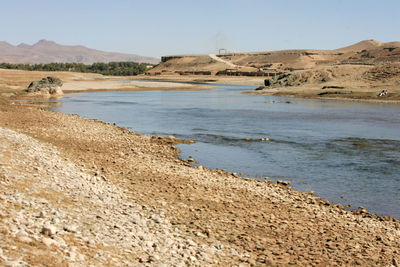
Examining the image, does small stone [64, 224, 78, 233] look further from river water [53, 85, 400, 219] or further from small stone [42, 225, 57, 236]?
river water [53, 85, 400, 219]

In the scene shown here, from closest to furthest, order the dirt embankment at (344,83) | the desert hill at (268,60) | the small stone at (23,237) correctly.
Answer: the small stone at (23,237), the dirt embankment at (344,83), the desert hill at (268,60)

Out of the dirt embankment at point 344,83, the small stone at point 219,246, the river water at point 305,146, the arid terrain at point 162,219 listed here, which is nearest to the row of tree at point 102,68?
the dirt embankment at point 344,83

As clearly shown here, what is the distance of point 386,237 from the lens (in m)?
9.36

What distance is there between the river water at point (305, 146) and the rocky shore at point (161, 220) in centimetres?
163

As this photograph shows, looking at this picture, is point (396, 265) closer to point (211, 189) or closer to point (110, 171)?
point (211, 189)

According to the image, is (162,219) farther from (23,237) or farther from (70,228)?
(23,237)

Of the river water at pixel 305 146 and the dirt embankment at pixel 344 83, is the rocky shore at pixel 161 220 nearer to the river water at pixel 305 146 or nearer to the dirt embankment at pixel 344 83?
the river water at pixel 305 146

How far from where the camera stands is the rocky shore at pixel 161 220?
6930mm

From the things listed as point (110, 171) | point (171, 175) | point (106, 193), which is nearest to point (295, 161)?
point (171, 175)

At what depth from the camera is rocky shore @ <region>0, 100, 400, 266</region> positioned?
693 centimetres

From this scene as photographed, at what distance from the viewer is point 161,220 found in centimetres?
913

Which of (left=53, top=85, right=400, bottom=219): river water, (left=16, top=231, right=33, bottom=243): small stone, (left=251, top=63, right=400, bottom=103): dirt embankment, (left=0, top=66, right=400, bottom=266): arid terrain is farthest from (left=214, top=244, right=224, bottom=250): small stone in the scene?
(left=251, top=63, right=400, bottom=103): dirt embankment

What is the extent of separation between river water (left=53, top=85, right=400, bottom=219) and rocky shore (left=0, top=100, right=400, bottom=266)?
1.63 m

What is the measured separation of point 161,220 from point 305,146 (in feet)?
44.0
